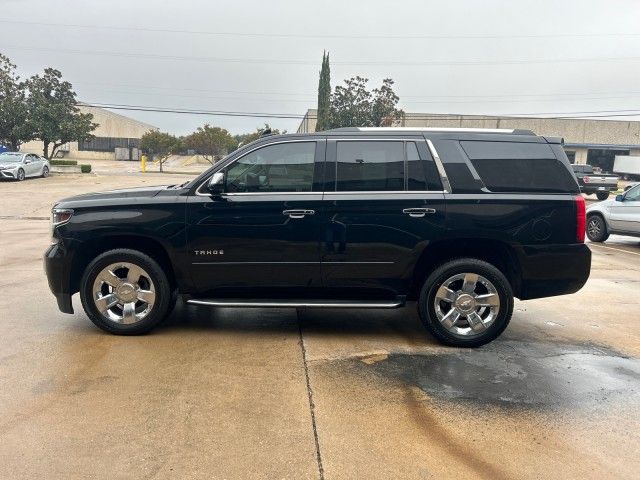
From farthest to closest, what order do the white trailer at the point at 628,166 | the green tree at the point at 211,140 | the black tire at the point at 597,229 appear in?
the green tree at the point at 211,140 < the white trailer at the point at 628,166 < the black tire at the point at 597,229

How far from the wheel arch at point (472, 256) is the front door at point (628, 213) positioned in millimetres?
8332

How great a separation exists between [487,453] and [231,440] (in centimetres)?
157

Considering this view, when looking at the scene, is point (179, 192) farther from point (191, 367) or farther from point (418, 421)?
point (418, 421)

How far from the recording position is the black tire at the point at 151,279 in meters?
4.88

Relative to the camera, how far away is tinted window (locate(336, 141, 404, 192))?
485 centimetres

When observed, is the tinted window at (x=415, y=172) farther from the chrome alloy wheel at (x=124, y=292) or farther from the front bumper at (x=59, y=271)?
the front bumper at (x=59, y=271)

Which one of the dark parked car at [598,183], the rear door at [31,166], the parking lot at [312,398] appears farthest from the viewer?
the rear door at [31,166]

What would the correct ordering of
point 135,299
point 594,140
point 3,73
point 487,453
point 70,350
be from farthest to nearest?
point 594,140 → point 3,73 → point 135,299 → point 70,350 → point 487,453

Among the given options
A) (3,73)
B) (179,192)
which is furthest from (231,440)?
(3,73)

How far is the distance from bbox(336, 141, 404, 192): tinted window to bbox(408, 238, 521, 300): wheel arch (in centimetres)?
72

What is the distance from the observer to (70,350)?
4.64 metres

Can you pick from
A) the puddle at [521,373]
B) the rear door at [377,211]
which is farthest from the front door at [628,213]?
the rear door at [377,211]

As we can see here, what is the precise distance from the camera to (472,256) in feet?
16.5

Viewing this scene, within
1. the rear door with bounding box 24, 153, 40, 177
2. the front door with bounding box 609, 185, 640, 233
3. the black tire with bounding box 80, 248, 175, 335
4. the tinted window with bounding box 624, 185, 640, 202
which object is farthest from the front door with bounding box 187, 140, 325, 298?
the rear door with bounding box 24, 153, 40, 177
